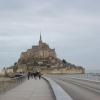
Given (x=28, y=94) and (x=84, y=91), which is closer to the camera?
(x=28, y=94)

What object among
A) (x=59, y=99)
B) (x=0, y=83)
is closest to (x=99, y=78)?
(x=0, y=83)

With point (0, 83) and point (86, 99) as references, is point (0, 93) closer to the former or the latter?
point (0, 83)

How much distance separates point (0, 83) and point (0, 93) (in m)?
0.96

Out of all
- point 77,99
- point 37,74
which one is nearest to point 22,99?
point 77,99

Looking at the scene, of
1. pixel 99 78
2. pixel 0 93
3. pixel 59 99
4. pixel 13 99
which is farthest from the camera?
pixel 99 78

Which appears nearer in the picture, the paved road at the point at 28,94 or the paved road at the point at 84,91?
the paved road at the point at 28,94

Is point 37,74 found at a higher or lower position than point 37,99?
higher

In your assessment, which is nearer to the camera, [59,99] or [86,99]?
[59,99]

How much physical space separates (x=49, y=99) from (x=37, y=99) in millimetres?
688

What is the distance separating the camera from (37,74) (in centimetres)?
→ 9044

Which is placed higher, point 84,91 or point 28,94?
point 84,91

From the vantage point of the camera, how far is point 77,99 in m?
22.7

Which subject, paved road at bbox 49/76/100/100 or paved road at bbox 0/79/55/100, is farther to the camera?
paved road at bbox 49/76/100/100

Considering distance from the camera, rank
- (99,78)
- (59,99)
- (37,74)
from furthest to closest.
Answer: (37,74), (99,78), (59,99)
